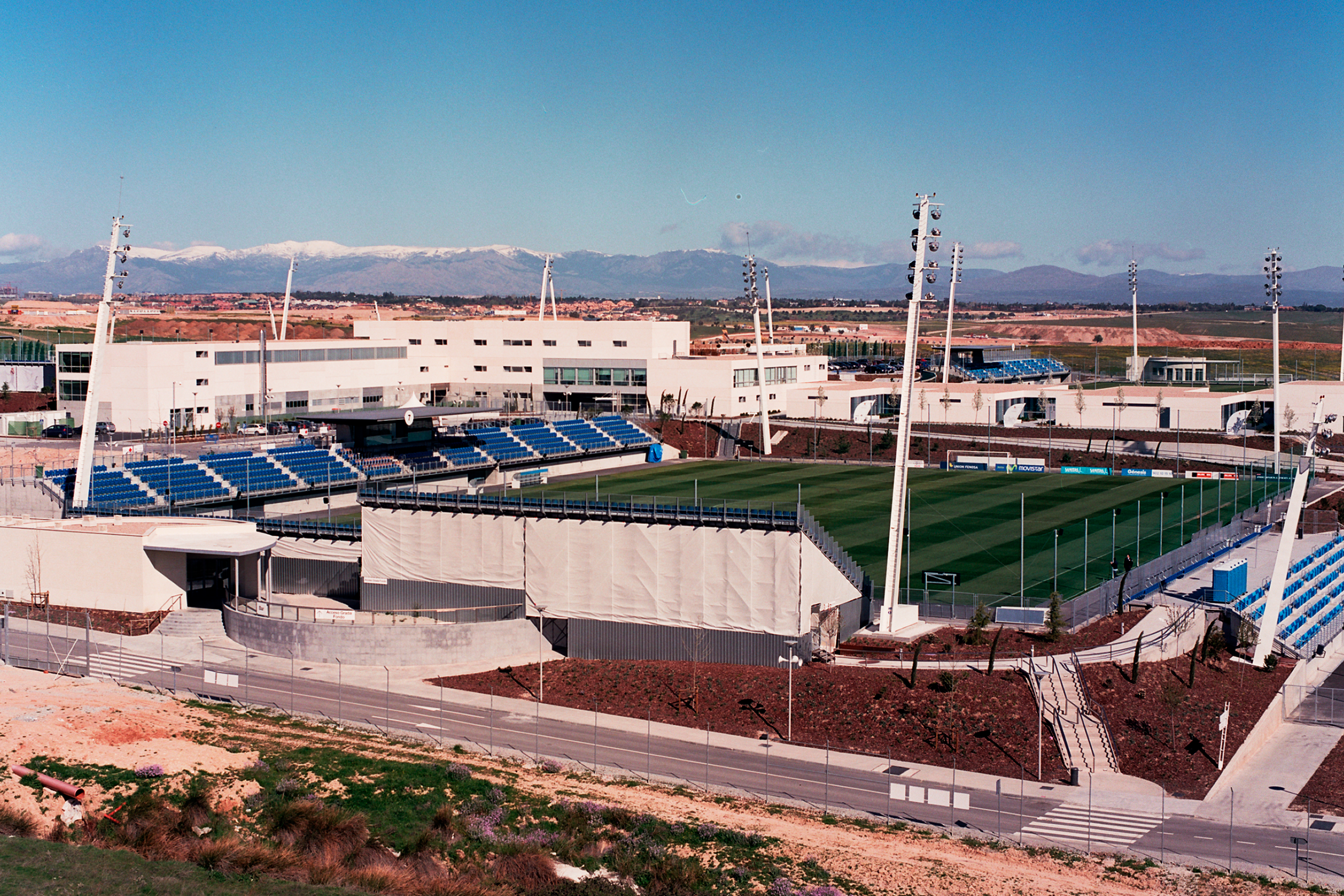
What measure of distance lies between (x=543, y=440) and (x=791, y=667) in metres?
58.1

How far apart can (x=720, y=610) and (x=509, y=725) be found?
907 cm

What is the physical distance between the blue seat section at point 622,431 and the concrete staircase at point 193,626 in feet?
181

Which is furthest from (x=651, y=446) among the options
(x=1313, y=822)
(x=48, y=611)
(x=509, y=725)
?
(x=1313, y=822)

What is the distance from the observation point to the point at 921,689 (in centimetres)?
4225

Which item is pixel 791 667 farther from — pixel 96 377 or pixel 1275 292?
pixel 1275 292

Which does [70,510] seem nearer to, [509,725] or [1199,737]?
[509,725]

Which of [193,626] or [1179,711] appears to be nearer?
[1179,711]

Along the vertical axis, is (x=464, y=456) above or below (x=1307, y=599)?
above

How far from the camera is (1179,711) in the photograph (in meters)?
42.1

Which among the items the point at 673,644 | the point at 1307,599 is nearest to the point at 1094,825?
the point at 673,644

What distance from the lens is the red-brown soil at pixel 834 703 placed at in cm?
3944

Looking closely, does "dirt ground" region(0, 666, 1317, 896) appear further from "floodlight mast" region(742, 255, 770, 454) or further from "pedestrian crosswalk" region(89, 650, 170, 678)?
"floodlight mast" region(742, 255, 770, 454)

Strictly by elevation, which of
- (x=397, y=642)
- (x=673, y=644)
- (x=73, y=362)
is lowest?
(x=397, y=642)

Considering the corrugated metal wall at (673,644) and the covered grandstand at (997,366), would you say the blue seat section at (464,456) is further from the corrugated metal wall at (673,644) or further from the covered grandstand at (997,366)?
the covered grandstand at (997,366)
